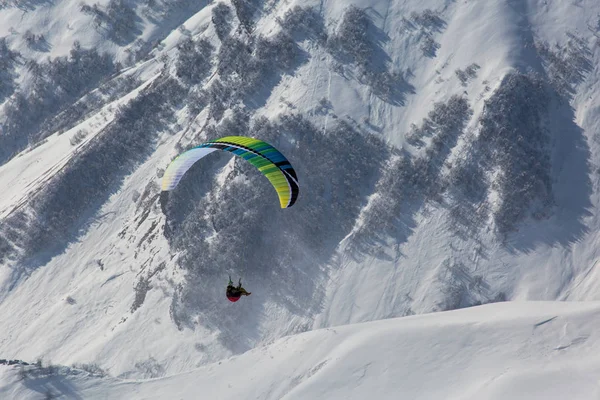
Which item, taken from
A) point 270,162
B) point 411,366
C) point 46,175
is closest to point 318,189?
point 411,366

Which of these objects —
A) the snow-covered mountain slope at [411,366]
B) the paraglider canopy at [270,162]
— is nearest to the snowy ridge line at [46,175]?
the snow-covered mountain slope at [411,366]

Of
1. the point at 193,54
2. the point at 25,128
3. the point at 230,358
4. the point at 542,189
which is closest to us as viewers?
the point at 230,358

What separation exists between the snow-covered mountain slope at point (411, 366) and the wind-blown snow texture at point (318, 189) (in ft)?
8.45

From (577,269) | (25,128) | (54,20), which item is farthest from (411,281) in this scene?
(54,20)

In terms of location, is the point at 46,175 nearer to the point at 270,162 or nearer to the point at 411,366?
the point at 270,162

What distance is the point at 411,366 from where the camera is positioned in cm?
4756

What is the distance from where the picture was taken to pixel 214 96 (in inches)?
2633

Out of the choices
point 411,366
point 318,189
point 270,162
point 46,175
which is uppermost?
point 270,162

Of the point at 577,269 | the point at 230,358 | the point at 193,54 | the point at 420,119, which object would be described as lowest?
the point at 230,358

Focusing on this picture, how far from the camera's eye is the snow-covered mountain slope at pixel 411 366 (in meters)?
45.4

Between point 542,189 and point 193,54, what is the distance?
34.9m

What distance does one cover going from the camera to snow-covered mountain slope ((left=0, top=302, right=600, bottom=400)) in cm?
4544

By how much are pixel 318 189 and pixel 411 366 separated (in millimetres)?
17771

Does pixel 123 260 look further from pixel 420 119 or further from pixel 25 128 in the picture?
pixel 25 128
